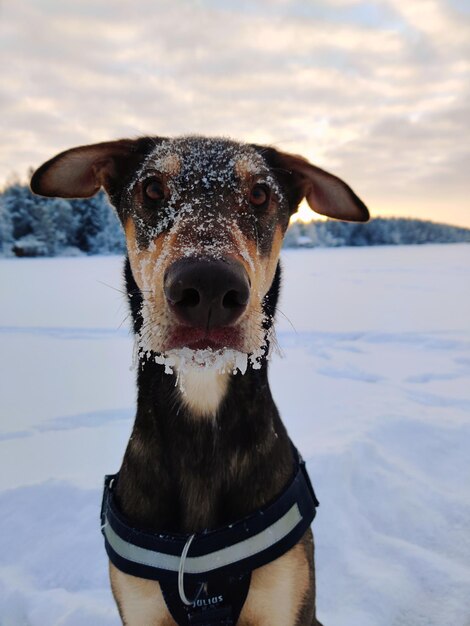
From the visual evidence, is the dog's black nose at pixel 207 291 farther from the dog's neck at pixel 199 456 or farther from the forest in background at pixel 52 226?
the forest in background at pixel 52 226

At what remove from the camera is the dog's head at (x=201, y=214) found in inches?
65.9

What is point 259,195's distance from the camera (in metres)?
2.39

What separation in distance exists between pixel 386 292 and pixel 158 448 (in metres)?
14.8

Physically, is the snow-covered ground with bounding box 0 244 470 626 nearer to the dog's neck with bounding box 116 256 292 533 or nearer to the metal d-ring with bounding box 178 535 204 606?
the dog's neck with bounding box 116 256 292 533

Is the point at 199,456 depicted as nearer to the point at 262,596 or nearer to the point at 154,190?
the point at 262,596

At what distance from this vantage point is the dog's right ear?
2.43 metres

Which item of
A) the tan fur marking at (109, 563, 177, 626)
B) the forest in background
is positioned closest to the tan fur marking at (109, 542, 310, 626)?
the tan fur marking at (109, 563, 177, 626)

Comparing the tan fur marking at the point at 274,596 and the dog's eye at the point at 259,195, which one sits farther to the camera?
the dog's eye at the point at 259,195

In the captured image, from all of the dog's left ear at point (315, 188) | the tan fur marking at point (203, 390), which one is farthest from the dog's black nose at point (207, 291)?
the dog's left ear at point (315, 188)

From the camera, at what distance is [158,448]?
6.93 ft

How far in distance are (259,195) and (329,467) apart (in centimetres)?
241

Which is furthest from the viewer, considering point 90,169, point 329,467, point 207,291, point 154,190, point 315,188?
point 329,467

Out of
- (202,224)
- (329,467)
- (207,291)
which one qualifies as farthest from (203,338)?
(329,467)

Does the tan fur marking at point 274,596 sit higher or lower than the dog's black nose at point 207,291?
lower
